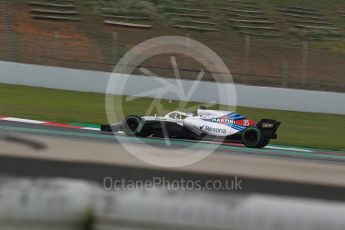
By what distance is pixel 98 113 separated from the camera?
16.7 meters

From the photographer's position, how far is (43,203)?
286 cm

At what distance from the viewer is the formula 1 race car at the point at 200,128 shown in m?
12.8

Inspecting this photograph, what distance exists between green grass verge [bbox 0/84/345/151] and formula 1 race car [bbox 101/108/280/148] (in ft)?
6.34

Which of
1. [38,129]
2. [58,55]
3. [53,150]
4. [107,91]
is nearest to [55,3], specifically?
[58,55]

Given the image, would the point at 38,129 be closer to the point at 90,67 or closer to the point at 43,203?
the point at 90,67

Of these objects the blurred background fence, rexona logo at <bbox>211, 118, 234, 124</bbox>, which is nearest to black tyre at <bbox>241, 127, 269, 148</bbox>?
rexona logo at <bbox>211, 118, 234, 124</bbox>

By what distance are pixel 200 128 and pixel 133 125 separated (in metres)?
1.42

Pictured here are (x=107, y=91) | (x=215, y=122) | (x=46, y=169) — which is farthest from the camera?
(x=107, y=91)

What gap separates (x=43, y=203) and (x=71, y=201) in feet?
0.45

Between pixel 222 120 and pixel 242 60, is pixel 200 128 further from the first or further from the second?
pixel 242 60

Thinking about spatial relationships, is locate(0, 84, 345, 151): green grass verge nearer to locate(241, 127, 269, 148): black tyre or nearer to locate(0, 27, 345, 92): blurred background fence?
locate(241, 127, 269, 148): black tyre

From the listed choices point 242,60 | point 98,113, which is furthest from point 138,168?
point 242,60

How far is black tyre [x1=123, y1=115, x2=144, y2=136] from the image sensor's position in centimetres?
1277

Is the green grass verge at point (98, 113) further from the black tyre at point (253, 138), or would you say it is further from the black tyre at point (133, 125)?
the black tyre at point (133, 125)
